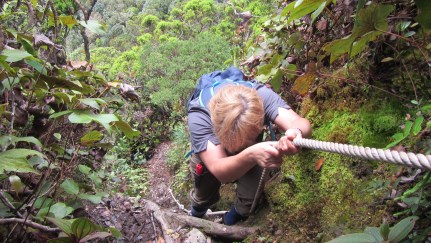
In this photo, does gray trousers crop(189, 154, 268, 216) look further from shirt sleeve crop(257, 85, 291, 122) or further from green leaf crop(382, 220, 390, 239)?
green leaf crop(382, 220, 390, 239)

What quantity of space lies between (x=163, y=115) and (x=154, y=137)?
2.22 ft

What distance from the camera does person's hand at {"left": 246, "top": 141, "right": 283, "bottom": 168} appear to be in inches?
78.7

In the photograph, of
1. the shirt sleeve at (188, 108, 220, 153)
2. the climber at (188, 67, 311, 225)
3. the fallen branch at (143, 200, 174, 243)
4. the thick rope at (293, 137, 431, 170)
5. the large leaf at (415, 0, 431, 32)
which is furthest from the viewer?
the fallen branch at (143, 200, 174, 243)

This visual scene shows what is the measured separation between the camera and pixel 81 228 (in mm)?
1384

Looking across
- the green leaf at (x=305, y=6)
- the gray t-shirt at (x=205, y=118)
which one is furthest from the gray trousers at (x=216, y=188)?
the green leaf at (x=305, y=6)

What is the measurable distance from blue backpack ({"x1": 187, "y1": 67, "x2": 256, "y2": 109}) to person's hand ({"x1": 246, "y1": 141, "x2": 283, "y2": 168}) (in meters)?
0.78

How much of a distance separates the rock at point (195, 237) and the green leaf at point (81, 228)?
143 centimetres

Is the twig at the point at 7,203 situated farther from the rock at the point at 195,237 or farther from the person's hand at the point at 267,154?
the rock at the point at 195,237

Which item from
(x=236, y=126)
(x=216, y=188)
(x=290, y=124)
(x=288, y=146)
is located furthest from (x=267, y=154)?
(x=216, y=188)

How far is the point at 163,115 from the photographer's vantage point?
8820mm

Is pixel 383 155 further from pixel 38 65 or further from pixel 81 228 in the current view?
pixel 38 65

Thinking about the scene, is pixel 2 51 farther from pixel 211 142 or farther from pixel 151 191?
pixel 151 191

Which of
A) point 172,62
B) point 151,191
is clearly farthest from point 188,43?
point 151,191

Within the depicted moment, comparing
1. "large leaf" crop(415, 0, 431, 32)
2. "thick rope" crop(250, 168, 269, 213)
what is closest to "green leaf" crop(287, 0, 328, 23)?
"large leaf" crop(415, 0, 431, 32)
